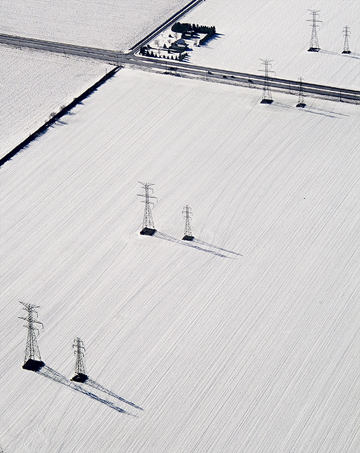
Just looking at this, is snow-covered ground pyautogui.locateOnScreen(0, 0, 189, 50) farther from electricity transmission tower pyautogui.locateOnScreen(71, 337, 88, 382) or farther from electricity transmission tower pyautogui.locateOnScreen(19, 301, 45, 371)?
electricity transmission tower pyautogui.locateOnScreen(71, 337, 88, 382)

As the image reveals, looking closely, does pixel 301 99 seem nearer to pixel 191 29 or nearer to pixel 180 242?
pixel 191 29

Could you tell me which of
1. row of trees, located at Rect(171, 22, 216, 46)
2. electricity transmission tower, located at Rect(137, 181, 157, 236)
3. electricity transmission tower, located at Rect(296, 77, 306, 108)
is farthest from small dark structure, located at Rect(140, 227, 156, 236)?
row of trees, located at Rect(171, 22, 216, 46)

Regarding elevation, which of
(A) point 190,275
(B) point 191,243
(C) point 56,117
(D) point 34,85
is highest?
(D) point 34,85

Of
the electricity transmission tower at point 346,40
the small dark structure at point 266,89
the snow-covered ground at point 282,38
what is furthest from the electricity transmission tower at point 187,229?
the electricity transmission tower at point 346,40

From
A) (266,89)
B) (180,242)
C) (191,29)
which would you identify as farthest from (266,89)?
(180,242)

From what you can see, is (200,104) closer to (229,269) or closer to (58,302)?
(229,269)

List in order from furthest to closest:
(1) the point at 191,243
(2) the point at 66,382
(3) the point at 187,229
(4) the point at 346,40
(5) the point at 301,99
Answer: (4) the point at 346,40, (5) the point at 301,99, (3) the point at 187,229, (1) the point at 191,243, (2) the point at 66,382
